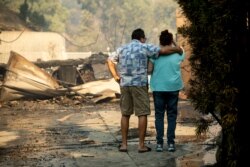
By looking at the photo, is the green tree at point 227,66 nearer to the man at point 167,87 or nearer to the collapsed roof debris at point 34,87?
the man at point 167,87

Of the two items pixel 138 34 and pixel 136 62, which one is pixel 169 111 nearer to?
pixel 136 62

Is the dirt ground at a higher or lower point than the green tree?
lower

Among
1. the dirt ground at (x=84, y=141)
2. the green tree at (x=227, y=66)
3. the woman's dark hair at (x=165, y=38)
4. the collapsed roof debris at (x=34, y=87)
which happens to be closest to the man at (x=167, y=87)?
the woman's dark hair at (x=165, y=38)

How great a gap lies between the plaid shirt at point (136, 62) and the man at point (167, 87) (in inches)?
6.0

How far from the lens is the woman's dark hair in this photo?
6.21m

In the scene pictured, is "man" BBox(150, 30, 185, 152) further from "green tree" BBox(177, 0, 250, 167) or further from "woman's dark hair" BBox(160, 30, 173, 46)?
"green tree" BBox(177, 0, 250, 167)

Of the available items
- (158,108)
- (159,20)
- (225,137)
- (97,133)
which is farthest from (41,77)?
(159,20)

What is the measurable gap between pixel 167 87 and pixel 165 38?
73cm

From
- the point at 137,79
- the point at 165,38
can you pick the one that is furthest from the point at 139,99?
the point at 165,38

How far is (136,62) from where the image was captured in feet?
20.6

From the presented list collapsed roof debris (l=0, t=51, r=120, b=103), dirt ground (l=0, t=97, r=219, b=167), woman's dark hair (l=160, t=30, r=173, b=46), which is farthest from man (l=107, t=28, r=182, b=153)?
collapsed roof debris (l=0, t=51, r=120, b=103)

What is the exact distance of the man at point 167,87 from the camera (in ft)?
20.4

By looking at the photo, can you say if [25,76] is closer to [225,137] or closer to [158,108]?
[158,108]

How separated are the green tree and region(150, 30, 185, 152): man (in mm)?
1634
